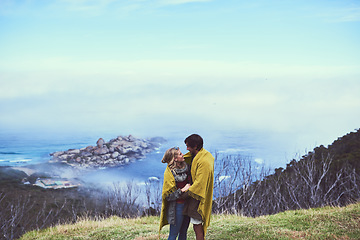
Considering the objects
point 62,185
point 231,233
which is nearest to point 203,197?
point 231,233

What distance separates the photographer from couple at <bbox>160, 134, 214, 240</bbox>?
20.9ft

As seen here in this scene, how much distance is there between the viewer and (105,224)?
12.6 meters

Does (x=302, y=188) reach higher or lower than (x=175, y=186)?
lower

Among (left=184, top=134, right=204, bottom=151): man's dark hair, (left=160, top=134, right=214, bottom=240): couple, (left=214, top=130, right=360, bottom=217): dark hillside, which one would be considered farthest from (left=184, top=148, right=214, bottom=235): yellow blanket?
(left=214, top=130, right=360, bottom=217): dark hillside

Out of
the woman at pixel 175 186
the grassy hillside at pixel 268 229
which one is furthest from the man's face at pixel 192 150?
the grassy hillside at pixel 268 229

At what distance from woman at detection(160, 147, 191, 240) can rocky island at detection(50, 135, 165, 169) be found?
53.4 meters

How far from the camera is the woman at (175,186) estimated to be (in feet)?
20.8

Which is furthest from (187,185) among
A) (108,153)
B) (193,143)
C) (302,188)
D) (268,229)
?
(108,153)

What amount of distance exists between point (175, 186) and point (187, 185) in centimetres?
21

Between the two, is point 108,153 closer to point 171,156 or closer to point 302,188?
point 302,188

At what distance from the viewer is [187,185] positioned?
6.48 meters

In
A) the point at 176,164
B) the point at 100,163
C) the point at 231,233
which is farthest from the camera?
the point at 100,163

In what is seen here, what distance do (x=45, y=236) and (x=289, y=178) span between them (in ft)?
87.6

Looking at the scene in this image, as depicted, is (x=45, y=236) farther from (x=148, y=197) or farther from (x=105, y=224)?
(x=148, y=197)
